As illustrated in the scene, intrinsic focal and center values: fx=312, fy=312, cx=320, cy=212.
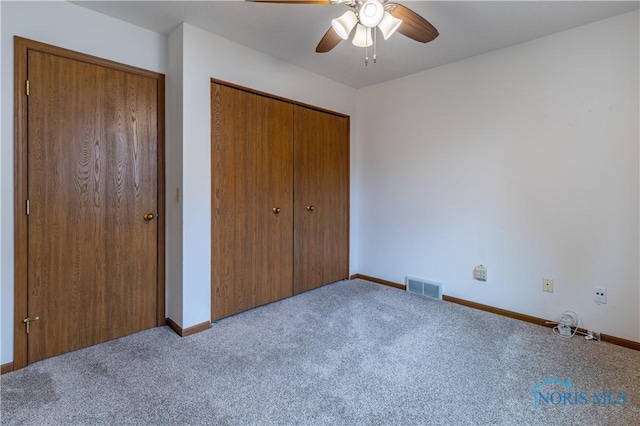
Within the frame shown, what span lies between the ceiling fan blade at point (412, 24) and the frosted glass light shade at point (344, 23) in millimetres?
208

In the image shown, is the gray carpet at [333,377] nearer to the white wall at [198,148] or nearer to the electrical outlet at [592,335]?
the electrical outlet at [592,335]

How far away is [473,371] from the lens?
74.5 inches

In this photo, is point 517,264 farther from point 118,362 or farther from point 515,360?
point 118,362

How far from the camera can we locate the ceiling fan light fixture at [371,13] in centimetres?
170

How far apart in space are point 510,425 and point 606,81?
2430mm

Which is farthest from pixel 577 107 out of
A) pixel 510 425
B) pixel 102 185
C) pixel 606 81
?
pixel 102 185

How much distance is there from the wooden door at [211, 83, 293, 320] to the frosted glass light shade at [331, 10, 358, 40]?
3.83 ft

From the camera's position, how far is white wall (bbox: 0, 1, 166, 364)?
1.86 m

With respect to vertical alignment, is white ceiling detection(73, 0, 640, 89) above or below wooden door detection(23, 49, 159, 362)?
above

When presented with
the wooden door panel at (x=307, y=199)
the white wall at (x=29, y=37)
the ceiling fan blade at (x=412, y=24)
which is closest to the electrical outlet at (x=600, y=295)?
the ceiling fan blade at (x=412, y=24)

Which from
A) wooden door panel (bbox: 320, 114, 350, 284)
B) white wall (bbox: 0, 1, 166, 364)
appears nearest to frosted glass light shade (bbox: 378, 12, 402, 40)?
wooden door panel (bbox: 320, 114, 350, 284)

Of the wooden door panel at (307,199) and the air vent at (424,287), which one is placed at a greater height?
the wooden door panel at (307,199)

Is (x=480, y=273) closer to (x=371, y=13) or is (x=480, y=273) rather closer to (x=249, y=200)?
(x=249, y=200)

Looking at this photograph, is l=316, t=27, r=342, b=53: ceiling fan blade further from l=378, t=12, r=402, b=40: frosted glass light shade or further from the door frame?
the door frame
